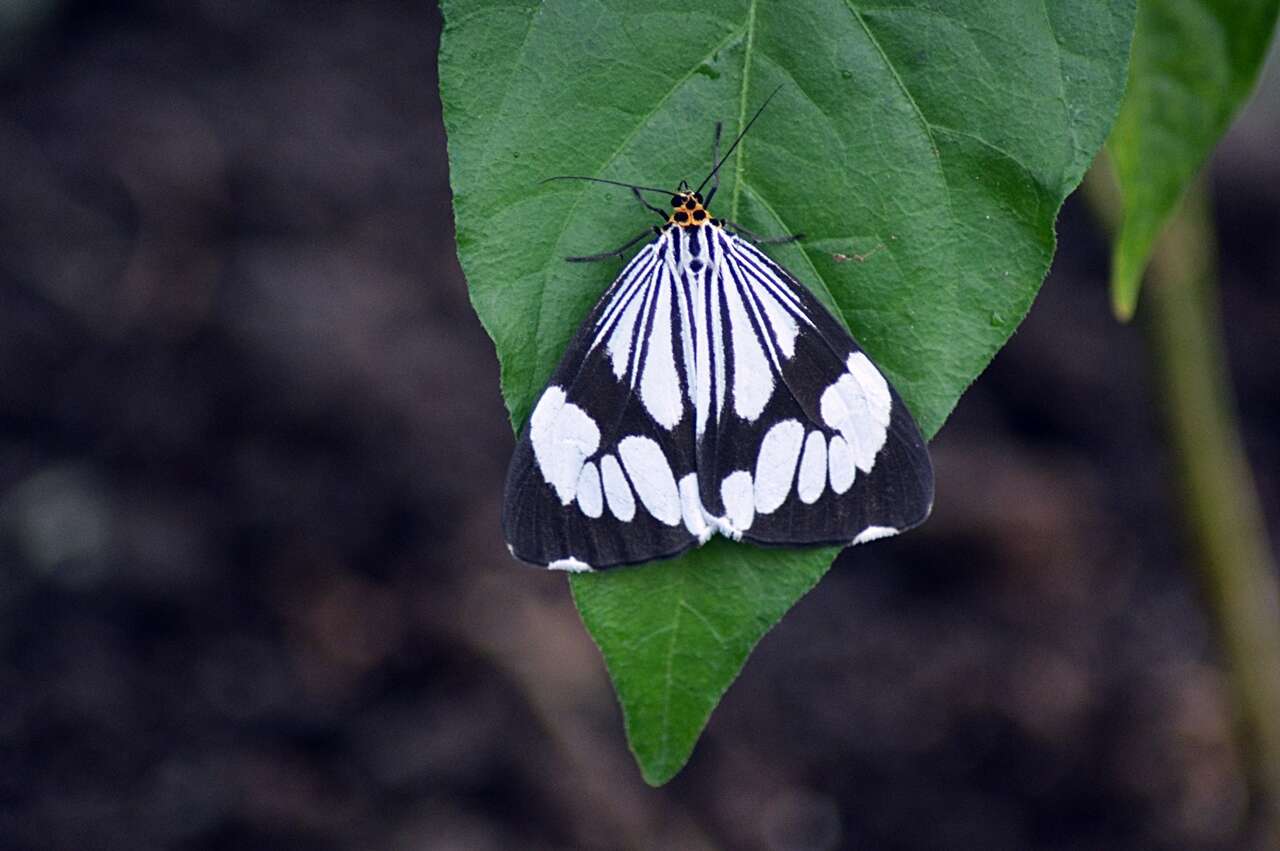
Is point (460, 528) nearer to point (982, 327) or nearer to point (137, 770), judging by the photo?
point (137, 770)

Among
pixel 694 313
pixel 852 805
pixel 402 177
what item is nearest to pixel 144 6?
pixel 402 177

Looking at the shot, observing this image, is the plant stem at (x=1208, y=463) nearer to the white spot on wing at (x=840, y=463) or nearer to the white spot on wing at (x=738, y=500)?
the white spot on wing at (x=840, y=463)

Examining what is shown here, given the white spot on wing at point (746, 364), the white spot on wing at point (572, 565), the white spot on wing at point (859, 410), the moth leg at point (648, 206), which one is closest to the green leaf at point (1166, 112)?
the white spot on wing at point (859, 410)

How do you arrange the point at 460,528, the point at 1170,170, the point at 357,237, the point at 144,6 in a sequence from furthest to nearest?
the point at 144,6
the point at 357,237
the point at 460,528
the point at 1170,170

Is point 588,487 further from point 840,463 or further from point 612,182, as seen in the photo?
point 612,182

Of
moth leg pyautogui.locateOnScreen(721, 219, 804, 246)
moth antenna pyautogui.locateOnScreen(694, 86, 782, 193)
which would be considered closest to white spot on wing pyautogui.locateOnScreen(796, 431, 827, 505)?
moth leg pyautogui.locateOnScreen(721, 219, 804, 246)

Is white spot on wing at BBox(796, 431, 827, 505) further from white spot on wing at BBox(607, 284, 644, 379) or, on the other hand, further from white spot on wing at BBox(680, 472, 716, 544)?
white spot on wing at BBox(607, 284, 644, 379)
